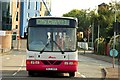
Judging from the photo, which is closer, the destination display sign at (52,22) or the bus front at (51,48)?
the bus front at (51,48)

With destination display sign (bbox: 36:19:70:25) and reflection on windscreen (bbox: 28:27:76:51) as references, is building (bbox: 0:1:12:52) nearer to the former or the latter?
destination display sign (bbox: 36:19:70:25)

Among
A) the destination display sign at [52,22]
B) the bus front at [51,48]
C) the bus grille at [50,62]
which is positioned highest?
the destination display sign at [52,22]

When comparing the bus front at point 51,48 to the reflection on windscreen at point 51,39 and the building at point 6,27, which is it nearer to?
the reflection on windscreen at point 51,39

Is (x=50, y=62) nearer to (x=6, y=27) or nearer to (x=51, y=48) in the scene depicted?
(x=51, y=48)

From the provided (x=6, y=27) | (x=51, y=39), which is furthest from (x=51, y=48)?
(x=6, y=27)

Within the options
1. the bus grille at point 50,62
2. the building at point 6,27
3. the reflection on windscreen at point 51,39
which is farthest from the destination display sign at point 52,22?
the building at point 6,27

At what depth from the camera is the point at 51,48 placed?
20.2m

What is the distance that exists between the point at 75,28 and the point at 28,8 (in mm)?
72347

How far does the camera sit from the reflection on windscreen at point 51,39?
20.2 metres

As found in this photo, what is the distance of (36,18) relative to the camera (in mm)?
20641

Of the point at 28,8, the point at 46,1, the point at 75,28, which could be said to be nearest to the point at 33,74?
the point at 75,28

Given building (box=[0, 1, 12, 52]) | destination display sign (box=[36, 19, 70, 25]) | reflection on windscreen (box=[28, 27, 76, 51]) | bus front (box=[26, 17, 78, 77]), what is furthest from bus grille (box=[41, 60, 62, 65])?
building (box=[0, 1, 12, 52])

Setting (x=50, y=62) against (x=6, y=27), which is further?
(x=6, y=27)

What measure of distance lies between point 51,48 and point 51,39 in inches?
17.4
